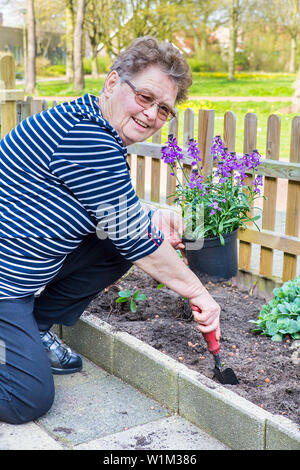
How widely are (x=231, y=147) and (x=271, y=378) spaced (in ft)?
6.68

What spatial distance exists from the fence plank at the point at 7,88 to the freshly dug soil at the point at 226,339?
2.73m

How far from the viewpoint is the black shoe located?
2771mm

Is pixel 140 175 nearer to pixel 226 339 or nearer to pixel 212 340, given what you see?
pixel 226 339

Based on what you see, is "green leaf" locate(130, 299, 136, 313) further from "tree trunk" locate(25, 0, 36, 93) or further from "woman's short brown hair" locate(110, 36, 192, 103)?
"tree trunk" locate(25, 0, 36, 93)

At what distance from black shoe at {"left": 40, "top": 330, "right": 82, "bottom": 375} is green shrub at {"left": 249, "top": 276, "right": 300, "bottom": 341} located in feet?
3.00

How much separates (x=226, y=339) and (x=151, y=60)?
138 cm

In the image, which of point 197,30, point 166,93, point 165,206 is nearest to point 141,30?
point 197,30

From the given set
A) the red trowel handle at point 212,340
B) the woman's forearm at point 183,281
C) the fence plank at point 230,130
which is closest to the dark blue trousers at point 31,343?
the woman's forearm at point 183,281

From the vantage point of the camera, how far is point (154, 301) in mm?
3361

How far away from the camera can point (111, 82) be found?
2.33 m

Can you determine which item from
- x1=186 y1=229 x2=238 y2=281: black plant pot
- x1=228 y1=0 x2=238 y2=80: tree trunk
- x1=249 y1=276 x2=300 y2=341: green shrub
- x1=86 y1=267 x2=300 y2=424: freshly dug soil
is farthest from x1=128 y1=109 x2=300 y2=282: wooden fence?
x1=228 y1=0 x2=238 y2=80: tree trunk

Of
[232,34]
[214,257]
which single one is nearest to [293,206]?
[214,257]

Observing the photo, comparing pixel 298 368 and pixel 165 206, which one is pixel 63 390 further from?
pixel 165 206

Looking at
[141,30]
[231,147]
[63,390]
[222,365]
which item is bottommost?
[63,390]
